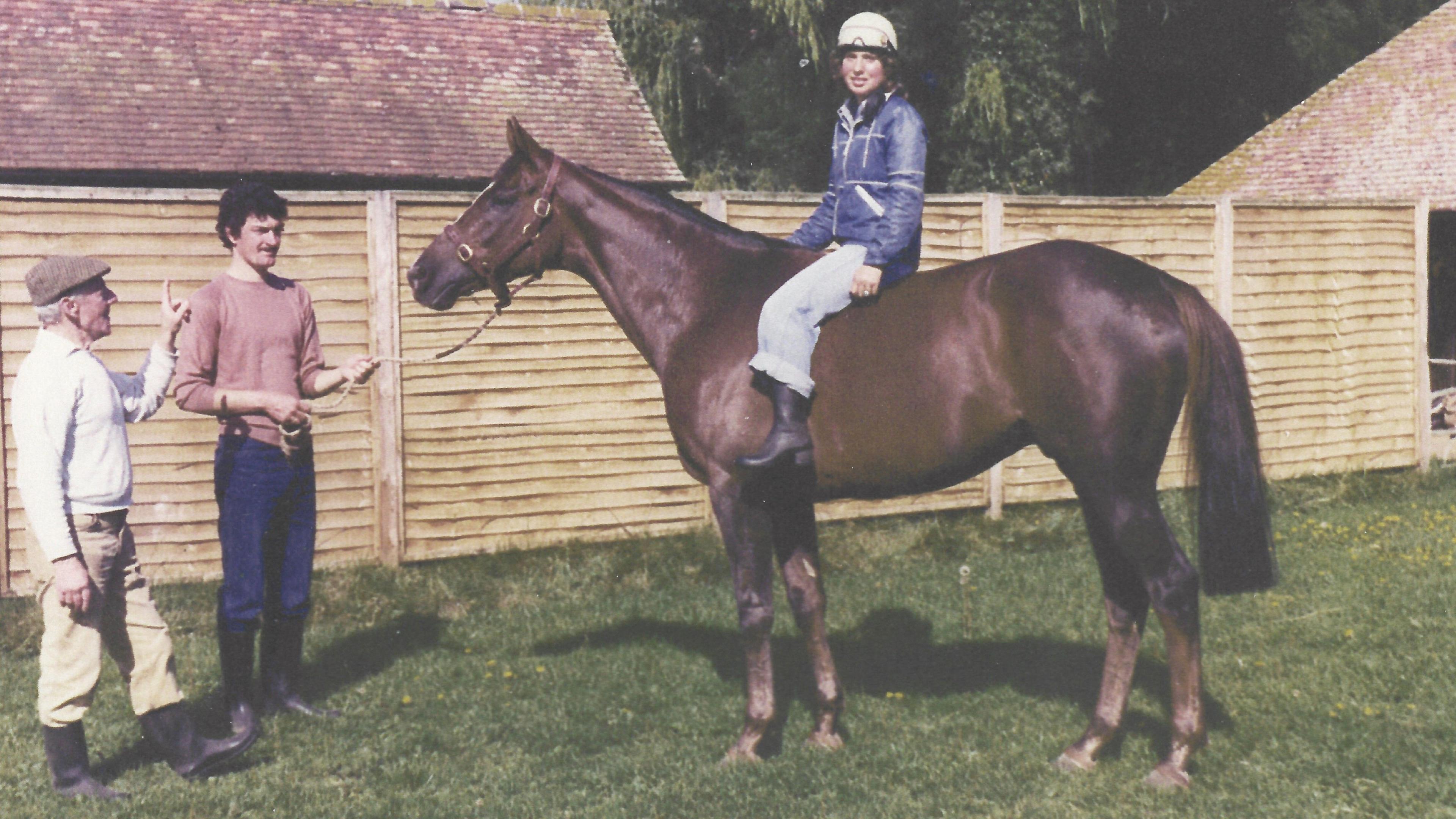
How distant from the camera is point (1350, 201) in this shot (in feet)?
36.0

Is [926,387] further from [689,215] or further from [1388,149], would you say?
[1388,149]

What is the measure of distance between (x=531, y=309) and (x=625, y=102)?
12.5 metres

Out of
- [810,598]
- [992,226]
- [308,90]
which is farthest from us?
[308,90]

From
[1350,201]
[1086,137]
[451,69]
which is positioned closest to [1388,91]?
[1086,137]

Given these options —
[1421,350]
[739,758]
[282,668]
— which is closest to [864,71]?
[739,758]

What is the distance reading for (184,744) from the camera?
4863mm

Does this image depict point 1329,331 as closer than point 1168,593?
No

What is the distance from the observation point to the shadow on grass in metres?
5.79

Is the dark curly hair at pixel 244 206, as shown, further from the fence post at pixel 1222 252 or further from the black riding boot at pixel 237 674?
the fence post at pixel 1222 252

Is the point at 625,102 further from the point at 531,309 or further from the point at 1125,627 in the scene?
the point at 1125,627

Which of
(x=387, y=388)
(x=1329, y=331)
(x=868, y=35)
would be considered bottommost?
(x=387, y=388)

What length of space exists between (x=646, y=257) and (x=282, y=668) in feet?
8.51

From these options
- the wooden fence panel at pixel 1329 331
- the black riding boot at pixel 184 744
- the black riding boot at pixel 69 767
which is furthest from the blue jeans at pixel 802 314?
the wooden fence panel at pixel 1329 331

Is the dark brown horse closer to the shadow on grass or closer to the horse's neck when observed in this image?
the horse's neck
